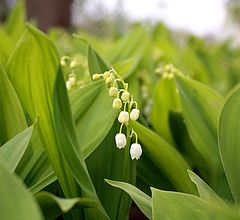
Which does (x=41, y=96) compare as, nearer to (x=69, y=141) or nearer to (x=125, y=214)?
(x=69, y=141)

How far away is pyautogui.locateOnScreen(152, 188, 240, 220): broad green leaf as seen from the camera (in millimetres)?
557

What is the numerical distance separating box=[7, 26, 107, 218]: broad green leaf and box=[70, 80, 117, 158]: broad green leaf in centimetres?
8

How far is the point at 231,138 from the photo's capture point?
0.77 meters

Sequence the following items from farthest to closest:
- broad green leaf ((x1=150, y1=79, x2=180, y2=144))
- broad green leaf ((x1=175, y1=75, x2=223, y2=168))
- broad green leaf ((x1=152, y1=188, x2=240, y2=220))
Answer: broad green leaf ((x1=150, y1=79, x2=180, y2=144))
broad green leaf ((x1=175, y1=75, x2=223, y2=168))
broad green leaf ((x1=152, y1=188, x2=240, y2=220))

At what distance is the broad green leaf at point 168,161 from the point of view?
32.3 inches

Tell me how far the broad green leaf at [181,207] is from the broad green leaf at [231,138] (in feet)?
0.65

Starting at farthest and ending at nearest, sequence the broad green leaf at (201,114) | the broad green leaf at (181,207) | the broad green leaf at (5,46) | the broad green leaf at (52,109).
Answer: the broad green leaf at (5,46) → the broad green leaf at (201,114) → the broad green leaf at (52,109) → the broad green leaf at (181,207)

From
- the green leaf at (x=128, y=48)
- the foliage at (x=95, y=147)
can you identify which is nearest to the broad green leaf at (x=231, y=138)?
the foliage at (x=95, y=147)

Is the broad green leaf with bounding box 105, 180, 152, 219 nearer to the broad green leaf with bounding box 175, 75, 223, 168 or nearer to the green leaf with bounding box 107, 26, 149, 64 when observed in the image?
the broad green leaf with bounding box 175, 75, 223, 168

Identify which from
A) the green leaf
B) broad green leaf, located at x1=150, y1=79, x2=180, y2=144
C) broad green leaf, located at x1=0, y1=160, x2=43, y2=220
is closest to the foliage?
broad green leaf, located at x1=0, y1=160, x2=43, y2=220

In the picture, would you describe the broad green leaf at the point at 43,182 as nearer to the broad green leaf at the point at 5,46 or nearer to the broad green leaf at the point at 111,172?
the broad green leaf at the point at 111,172

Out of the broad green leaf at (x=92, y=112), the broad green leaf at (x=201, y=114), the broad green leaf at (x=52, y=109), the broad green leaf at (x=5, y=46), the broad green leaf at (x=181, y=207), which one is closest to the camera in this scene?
the broad green leaf at (x=181, y=207)

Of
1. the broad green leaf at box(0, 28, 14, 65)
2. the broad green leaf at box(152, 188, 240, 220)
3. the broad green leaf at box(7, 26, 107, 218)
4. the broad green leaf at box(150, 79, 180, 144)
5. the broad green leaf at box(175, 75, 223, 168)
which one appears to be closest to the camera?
the broad green leaf at box(152, 188, 240, 220)

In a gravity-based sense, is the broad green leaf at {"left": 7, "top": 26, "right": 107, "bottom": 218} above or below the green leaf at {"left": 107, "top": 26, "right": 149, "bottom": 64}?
above
